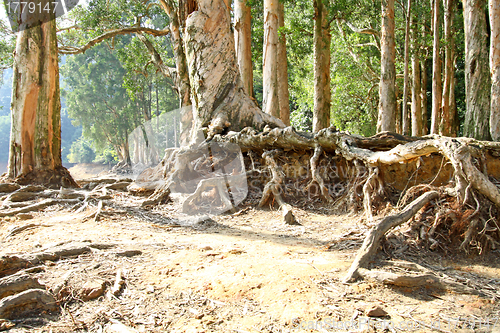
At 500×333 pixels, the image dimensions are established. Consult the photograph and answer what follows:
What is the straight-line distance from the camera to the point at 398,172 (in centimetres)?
479

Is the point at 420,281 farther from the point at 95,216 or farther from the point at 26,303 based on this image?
the point at 95,216

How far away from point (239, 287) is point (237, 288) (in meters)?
0.02

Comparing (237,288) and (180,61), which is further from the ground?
(180,61)

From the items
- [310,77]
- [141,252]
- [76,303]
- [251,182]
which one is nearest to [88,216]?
[141,252]

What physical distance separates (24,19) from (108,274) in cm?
751

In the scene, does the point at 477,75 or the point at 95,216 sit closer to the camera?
the point at 95,216

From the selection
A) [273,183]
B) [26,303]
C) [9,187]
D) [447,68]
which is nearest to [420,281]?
[26,303]

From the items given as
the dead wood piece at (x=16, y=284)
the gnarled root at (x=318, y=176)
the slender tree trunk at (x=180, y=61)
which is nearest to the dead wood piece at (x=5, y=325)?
the dead wood piece at (x=16, y=284)

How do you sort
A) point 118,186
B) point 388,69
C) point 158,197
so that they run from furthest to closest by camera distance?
point 388,69 < point 118,186 < point 158,197

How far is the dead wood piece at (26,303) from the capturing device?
2197 millimetres

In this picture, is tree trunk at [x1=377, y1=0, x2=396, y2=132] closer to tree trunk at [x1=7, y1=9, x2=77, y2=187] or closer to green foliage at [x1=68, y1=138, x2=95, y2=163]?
tree trunk at [x1=7, y1=9, x2=77, y2=187]

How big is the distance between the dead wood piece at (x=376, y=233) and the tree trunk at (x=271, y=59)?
643 centimetres

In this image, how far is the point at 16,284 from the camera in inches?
96.7

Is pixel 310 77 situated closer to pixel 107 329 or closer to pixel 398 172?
pixel 398 172
